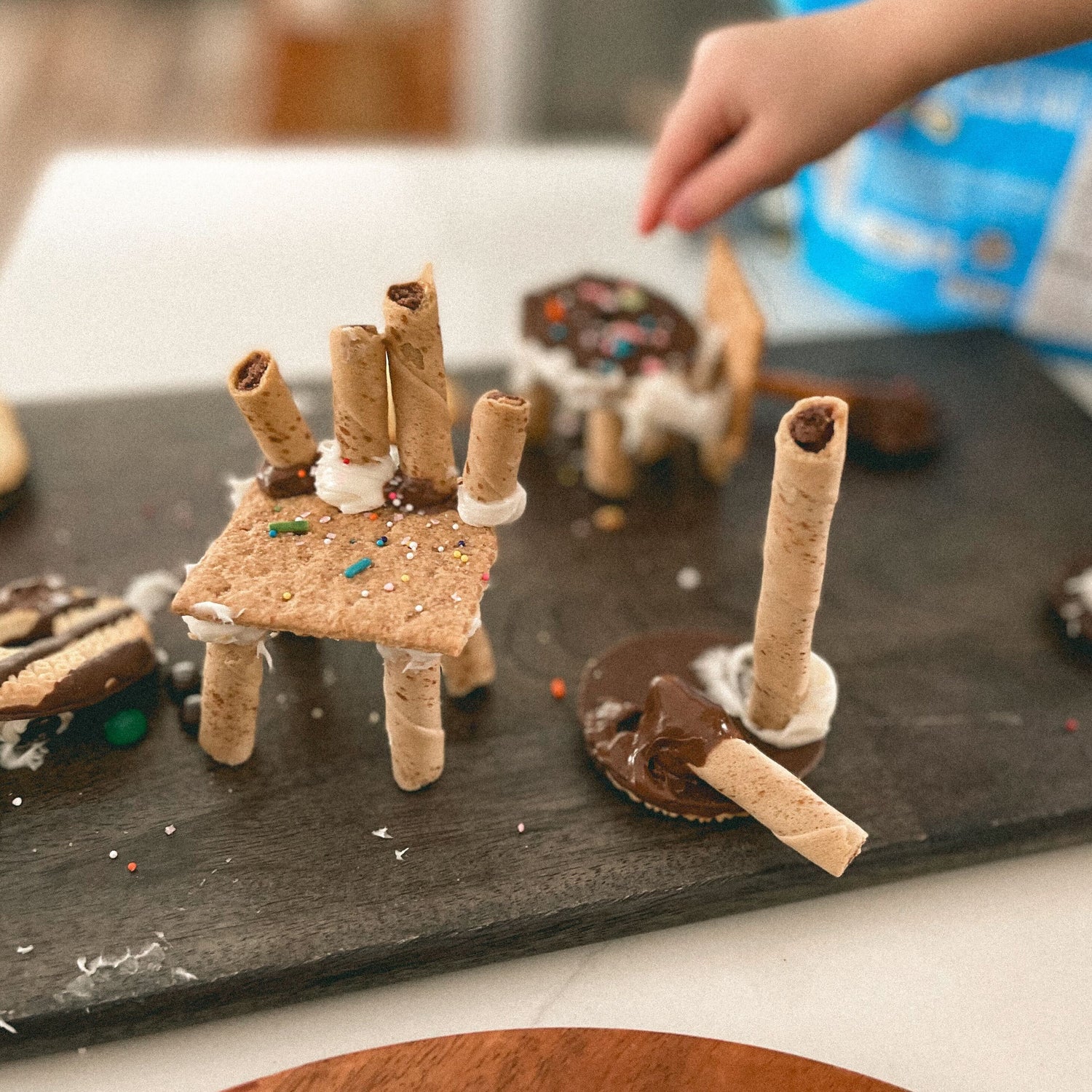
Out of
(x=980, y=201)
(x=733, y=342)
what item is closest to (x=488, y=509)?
(x=733, y=342)

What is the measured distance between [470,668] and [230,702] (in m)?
0.26

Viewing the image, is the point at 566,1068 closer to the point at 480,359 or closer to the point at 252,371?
the point at 252,371

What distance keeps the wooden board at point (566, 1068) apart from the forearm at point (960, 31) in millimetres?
1150

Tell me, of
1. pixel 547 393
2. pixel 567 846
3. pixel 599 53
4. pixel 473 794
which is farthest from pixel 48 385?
pixel 599 53

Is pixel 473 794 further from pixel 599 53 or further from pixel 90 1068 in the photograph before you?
pixel 599 53

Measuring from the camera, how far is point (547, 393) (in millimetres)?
1562

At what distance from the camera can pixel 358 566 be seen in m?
0.97

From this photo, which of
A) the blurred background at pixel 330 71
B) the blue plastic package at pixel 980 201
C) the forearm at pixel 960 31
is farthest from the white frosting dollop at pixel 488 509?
the blurred background at pixel 330 71

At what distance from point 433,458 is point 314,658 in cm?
33

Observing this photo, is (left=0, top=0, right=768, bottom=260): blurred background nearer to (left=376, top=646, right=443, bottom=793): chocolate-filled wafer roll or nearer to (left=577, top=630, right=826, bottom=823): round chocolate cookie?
(left=577, top=630, right=826, bottom=823): round chocolate cookie

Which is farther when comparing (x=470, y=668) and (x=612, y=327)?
(x=612, y=327)

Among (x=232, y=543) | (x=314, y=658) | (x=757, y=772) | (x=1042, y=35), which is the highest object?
(x=1042, y=35)

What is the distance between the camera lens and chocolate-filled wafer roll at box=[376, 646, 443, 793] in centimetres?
100

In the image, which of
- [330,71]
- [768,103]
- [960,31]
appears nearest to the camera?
[960,31]
